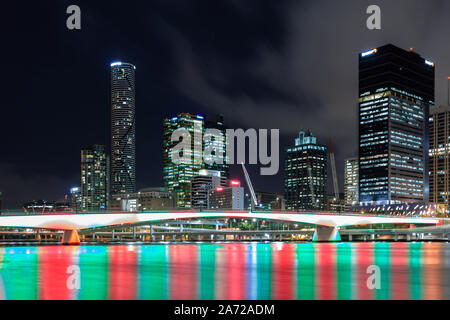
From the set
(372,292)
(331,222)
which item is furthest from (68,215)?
(372,292)

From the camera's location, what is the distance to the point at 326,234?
429 feet

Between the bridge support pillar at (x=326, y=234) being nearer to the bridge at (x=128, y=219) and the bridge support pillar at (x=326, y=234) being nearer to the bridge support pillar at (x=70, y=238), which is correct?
the bridge at (x=128, y=219)

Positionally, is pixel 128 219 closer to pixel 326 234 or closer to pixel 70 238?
pixel 70 238

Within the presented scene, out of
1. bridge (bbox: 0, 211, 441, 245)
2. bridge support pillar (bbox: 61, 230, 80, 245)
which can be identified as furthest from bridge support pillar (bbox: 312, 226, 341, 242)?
bridge support pillar (bbox: 61, 230, 80, 245)

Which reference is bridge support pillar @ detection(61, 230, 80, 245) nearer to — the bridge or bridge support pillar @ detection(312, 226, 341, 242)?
the bridge

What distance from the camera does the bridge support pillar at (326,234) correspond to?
129 m

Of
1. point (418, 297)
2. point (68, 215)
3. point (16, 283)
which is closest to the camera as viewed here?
point (418, 297)

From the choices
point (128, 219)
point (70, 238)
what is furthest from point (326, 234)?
point (70, 238)

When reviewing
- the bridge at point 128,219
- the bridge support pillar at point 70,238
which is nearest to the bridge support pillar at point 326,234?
the bridge at point 128,219
